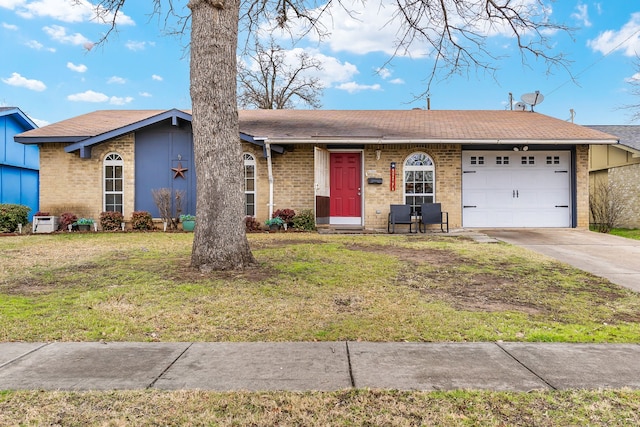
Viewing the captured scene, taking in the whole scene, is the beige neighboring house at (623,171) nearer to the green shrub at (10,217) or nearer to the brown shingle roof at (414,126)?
the brown shingle roof at (414,126)

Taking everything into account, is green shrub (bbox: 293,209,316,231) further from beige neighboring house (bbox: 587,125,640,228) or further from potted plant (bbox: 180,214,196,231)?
beige neighboring house (bbox: 587,125,640,228)

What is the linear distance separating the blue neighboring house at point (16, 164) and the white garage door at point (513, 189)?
20023 mm

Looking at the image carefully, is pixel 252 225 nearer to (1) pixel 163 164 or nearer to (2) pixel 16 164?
(1) pixel 163 164

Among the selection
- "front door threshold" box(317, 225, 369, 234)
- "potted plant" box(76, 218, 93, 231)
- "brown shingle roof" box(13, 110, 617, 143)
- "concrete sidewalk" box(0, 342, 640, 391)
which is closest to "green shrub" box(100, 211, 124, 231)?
"potted plant" box(76, 218, 93, 231)

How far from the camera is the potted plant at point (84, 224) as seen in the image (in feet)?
42.8

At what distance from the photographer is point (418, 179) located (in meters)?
13.6

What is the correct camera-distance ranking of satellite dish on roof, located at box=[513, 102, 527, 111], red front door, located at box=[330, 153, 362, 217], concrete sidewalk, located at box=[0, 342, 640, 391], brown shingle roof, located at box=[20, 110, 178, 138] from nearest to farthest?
concrete sidewalk, located at box=[0, 342, 640, 391] → brown shingle roof, located at box=[20, 110, 178, 138] → red front door, located at box=[330, 153, 362, 217] → satellite dish on roof, located at box=[513, 102, 527, 111]

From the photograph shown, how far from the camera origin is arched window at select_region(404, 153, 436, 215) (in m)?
13.5

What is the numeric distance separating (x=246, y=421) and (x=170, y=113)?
483 inches

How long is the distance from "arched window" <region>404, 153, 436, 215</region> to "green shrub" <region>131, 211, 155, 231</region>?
8275 millimetres

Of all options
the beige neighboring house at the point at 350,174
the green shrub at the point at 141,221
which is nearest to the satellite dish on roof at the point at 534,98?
the beige neighboring house at the point at 350,174

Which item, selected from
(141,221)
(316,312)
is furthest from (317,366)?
(141,221)

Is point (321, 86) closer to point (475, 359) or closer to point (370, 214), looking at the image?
point (370, 214)

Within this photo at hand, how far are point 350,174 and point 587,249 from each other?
700 cm
